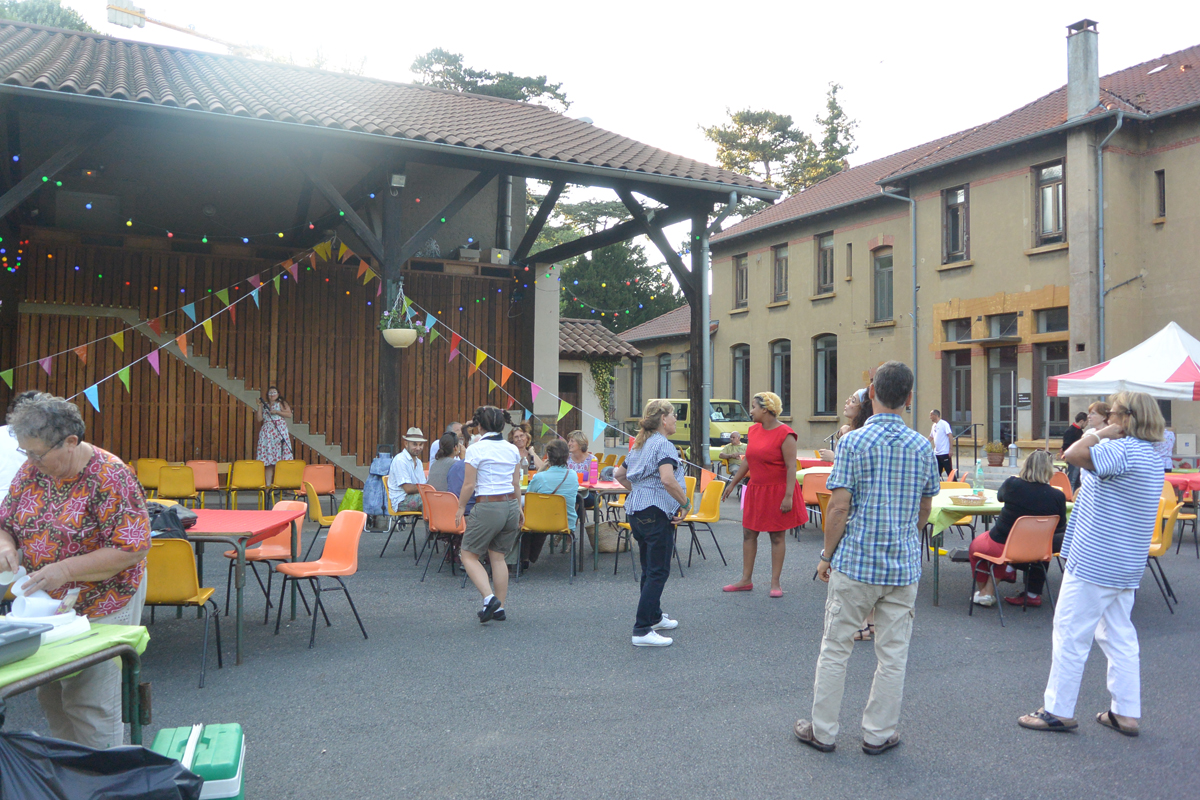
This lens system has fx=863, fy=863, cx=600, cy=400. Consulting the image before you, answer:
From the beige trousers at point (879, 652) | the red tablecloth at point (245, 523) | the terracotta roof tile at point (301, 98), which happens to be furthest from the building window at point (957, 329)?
the beige trousers at point (879, 652)

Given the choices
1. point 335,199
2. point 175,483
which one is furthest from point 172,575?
point 335,199

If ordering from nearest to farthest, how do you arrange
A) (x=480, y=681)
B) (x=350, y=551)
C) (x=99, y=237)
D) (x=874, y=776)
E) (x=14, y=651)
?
(x=14, y=651) → (x=874, y=776) → (x=480, y=681) → (x=350, y=551) → (x=99, y=237)

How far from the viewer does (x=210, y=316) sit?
39.9 ft

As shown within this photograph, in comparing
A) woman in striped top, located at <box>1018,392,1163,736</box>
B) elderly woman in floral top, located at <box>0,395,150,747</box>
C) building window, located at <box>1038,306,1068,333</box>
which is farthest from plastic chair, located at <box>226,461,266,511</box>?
building window, located at <box>1038,306,1068,333</box>

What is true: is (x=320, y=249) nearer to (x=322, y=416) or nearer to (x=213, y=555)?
(x=322, y=416)

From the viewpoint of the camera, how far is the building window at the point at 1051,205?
17.8 m

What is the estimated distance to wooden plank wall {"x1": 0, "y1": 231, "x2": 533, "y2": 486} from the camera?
37.6ft

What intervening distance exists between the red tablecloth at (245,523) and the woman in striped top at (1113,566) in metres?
4.23

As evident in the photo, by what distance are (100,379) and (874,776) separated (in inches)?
454

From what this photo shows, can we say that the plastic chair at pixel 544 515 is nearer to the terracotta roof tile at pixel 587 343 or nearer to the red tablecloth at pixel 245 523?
the red tablecloth at pixel 245 523

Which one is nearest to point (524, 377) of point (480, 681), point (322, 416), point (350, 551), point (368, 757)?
point (322, 416)

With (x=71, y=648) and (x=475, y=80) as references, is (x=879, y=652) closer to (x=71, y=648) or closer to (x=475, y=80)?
(x=71, y=648)

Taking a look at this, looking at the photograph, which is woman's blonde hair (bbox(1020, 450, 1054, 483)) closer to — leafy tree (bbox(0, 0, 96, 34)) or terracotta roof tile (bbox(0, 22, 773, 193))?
terracotta roof tile (bbox(0, 22, 773, 193))

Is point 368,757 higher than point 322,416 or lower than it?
lower
